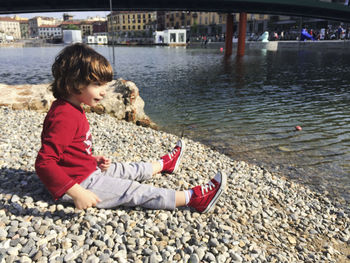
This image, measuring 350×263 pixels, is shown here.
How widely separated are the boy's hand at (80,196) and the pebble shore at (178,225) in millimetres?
201

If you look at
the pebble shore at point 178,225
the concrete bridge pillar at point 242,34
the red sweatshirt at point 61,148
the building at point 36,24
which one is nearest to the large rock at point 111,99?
the pebble shore at point 178,225

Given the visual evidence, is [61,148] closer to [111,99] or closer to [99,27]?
[111,99]

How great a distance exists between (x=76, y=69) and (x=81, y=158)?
3.03 ft

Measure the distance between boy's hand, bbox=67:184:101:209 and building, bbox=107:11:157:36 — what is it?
12787cm

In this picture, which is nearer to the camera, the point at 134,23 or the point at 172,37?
the point at 172,37

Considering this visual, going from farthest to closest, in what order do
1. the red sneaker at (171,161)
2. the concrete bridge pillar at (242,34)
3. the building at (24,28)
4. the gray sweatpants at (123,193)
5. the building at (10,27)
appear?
the building at (24,28) → the building at (10,27) → the concrete bridge pillar at (242,34) → the red sneaker at (171,161) → the gray sweatpants at (123,193)

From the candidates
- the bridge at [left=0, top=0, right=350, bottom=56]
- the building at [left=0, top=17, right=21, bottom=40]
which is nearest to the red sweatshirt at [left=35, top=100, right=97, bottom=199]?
the bridge at [left=0, top=0, right=350, bottom=56]

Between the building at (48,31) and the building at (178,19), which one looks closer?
the building at (178,19)

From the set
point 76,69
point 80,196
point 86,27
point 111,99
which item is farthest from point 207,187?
point 86,27

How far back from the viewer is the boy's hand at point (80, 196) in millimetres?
2627

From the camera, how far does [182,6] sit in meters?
30.9

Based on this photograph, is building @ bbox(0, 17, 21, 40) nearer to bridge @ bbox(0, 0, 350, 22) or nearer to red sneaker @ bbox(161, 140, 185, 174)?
bridge @ bbox(0, 0, 350, 22)

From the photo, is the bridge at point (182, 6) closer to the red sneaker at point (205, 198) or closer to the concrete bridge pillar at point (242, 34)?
the concrete bridge pillar at point (242, 34)

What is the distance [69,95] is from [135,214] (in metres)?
1.43
